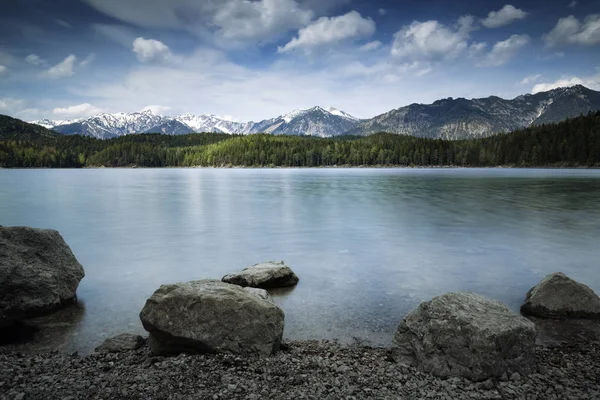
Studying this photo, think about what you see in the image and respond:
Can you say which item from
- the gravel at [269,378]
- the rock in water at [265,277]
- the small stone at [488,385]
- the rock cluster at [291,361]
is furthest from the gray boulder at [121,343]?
the small stone at [488,385]

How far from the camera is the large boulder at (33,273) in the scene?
1054cm

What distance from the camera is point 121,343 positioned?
862 centimetres

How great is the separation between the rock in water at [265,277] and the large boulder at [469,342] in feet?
19.5

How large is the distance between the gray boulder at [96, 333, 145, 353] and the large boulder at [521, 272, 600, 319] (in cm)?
1035

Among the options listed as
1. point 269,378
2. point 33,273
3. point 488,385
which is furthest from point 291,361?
point 33,273

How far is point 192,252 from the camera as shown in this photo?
778 inches

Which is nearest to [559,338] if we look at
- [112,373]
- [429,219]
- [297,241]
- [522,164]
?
[112,373]

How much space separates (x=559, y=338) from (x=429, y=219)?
2172 cm

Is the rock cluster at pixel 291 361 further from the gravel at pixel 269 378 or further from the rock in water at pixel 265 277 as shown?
the rock in water at pixel 265 277

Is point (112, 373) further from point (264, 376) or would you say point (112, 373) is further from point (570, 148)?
point (570, 148)

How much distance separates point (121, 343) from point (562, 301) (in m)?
11.4

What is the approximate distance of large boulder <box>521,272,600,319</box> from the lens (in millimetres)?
10312

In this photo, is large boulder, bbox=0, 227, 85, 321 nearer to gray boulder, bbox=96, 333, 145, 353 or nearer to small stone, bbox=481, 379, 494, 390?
gray boulder, bbox=96, 333, 145, 353

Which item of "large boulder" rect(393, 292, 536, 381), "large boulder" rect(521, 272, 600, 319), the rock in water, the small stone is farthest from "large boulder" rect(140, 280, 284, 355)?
"large boulder" rect(521, 272, 600, 319)
